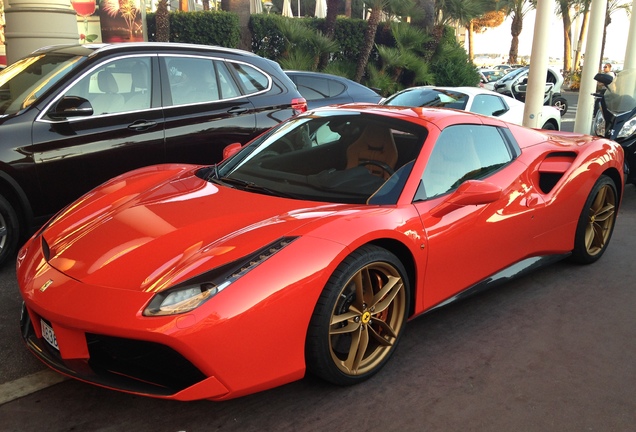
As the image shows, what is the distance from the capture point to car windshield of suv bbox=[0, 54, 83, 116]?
16.6 feet

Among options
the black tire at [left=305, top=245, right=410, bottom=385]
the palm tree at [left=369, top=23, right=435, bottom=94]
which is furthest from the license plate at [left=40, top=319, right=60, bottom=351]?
the palm tree at [left=369, top=23, right=435, bottom=94]

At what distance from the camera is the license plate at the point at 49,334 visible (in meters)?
2.84

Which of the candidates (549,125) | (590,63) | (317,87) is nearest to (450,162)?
(317,87)

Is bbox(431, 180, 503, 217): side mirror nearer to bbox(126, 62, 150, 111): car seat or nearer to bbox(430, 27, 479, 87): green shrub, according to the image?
bbox(126, 62, 150, 111): car seat

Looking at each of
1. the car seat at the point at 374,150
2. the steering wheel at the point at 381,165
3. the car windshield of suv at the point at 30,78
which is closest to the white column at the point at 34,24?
the car windshield of suv at the point at 30,78

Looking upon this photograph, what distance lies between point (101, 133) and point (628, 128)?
20.7ft

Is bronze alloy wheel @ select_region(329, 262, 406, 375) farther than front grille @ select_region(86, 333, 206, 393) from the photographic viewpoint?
→ Yes

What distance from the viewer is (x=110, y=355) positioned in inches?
108

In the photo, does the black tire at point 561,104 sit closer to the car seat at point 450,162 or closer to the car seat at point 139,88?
the car seat at point 139,88

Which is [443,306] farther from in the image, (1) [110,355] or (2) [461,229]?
(1) [110,355]

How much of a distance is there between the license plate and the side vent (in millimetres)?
3312

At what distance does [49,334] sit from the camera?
2.88 metres

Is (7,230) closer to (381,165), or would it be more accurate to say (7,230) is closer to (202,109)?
(202,109)

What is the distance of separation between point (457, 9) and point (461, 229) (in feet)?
64.7
